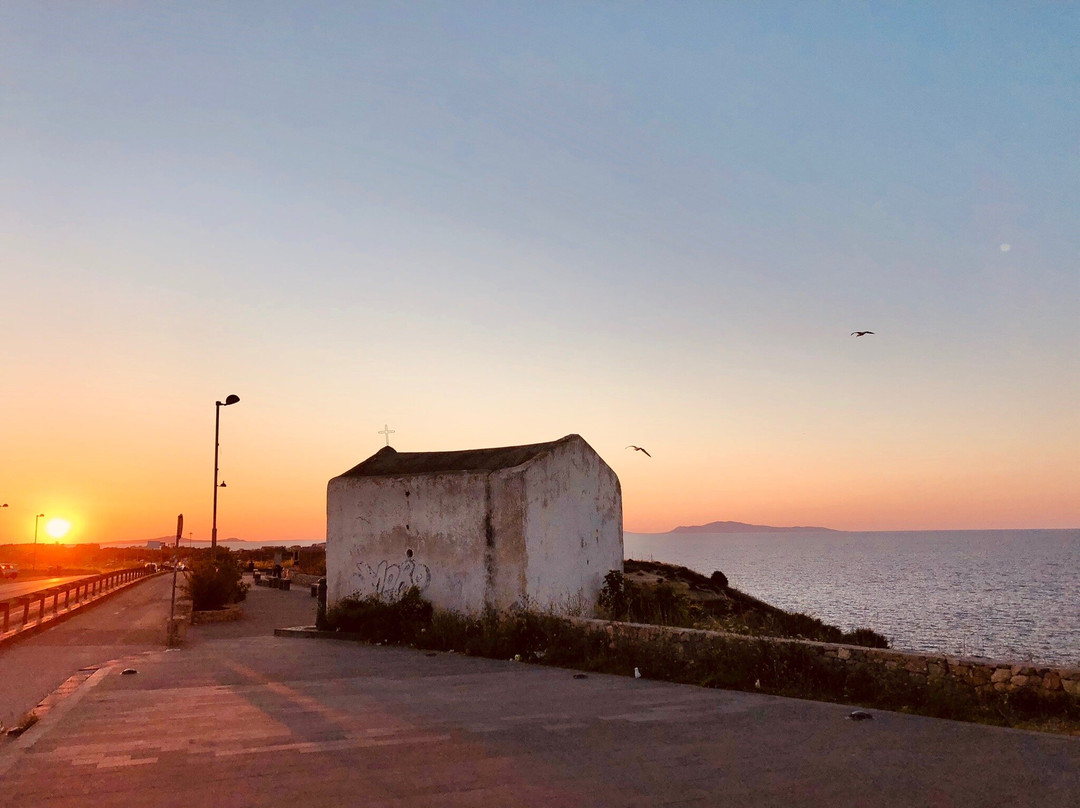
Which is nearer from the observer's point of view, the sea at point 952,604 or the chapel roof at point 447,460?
the chapel roof at point 447,460

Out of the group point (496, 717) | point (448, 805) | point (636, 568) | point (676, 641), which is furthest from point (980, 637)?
point (448, 805)

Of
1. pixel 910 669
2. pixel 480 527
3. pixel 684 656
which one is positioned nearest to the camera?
pixel 910 669

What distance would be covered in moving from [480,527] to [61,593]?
98.1 ft

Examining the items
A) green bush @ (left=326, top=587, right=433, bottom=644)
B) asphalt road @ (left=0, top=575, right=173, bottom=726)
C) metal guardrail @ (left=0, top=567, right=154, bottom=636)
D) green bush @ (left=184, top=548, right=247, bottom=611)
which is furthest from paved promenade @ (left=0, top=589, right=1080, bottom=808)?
green bush @ (left=184, top=548, right=247, bottom=611)

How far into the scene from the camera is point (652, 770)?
6.73 m

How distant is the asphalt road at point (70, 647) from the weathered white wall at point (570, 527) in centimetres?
914

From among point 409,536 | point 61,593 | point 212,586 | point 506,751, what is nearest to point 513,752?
point 506,751

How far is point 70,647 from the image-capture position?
20203 millimetres

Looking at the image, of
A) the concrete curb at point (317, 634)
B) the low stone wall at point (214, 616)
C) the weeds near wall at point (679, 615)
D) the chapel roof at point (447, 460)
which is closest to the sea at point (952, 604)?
the weeds near wall at point (679, 615)

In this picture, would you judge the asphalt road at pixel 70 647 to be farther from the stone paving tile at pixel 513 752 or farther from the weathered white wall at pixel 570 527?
the weathered white wall at pixel 570 527

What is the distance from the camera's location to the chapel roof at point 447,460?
18.7 meters

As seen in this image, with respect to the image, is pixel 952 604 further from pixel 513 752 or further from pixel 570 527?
pixel 513 752

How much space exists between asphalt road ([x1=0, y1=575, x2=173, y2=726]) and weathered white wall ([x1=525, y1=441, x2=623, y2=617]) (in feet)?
30.0

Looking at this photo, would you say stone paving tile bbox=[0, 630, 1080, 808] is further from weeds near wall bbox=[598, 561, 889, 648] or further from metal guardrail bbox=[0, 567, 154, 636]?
metal guardrail bbox=[0, 567, 154, 636]
